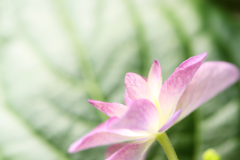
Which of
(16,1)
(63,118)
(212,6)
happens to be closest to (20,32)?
(16,1)

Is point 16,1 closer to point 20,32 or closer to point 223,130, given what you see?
point 20,32

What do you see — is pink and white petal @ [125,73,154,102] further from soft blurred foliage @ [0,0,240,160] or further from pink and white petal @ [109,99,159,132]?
soft blurred foliage @ [0,0,240,160]

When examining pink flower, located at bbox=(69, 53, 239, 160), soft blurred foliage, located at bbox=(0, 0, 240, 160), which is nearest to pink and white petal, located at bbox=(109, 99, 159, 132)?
pink flower, located at bbox=(69, 53, 239, 160)

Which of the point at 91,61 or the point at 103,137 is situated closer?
the point at 103,137

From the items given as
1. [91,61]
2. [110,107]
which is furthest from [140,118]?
[91,61]

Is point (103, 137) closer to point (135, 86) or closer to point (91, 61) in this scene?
point (135, 86)

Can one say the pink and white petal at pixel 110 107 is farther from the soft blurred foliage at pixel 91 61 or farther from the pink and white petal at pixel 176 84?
the soft blurred foliage at pixel 91 61
